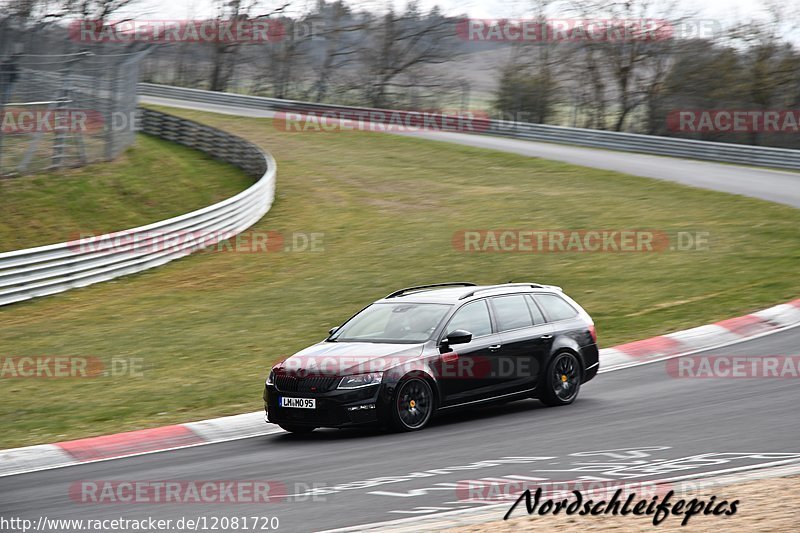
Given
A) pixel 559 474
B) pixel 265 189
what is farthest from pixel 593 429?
pixel 265 189

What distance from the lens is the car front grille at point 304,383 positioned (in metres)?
10.5

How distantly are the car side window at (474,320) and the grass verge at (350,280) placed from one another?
1918 mm

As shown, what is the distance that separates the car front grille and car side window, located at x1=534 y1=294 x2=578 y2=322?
3063 millimetres

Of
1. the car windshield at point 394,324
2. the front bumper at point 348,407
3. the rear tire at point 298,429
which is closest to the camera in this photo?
the front bumper at point 348,407

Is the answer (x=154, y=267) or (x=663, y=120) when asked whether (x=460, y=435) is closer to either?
(x=154, y=267)

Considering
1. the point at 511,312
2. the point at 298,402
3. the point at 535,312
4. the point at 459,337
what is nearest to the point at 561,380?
the point at 535,312

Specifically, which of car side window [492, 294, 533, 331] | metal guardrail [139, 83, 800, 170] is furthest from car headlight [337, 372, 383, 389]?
metal guardrail [139, 83, 800, 170]

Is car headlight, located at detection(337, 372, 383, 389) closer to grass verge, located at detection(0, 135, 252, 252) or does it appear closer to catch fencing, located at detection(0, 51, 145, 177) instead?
grass verge, located at detection(0, 135, 252, 252)

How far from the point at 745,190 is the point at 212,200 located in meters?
15.8

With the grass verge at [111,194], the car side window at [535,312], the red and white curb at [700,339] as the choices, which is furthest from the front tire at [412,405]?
the grass verge at [111,194]

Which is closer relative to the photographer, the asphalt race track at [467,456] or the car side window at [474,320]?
the asphalt race track at [467,456]

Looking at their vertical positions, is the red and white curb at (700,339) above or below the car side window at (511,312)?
below

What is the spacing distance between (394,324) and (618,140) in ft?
110

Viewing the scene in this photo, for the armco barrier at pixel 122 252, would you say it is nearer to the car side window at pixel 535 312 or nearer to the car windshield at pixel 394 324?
the car windshield at pixel 394 324
